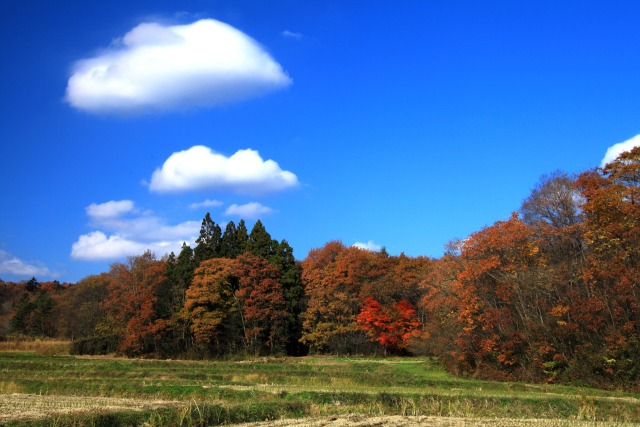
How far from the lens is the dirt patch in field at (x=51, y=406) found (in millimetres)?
16422

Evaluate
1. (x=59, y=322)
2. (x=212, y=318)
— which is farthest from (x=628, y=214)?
(x=59, y=322)

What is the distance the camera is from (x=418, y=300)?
67.3 m

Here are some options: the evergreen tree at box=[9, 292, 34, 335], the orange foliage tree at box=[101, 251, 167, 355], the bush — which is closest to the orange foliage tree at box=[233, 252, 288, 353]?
the orange foliage tree at box=[101, 251, 167, 355]

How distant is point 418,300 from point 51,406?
53.8 m

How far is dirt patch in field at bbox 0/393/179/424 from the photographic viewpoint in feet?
53.9

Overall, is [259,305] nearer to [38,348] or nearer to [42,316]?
[38,348]

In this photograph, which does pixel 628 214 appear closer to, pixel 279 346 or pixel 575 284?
pixel 575 284

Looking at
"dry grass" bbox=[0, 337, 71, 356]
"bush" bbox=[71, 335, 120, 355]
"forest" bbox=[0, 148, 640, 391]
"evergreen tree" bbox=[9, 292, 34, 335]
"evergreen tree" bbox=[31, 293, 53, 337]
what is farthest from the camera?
"evergreen tree" bbox=[9, 292, 34, 335]

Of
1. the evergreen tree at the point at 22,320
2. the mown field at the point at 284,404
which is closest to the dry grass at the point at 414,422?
the mown field at the point at 284,404

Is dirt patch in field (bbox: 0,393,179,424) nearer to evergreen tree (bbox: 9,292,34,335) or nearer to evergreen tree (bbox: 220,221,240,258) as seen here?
evergreen tree (bbox: 220,221,240,258)

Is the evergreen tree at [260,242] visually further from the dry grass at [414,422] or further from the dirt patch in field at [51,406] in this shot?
the dry grass at [414,422]

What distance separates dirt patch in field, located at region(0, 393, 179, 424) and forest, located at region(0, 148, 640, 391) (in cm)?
2710

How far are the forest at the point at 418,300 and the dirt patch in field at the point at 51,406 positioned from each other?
27104 millimetres

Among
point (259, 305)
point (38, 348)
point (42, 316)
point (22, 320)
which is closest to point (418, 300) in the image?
point (259, 305)
